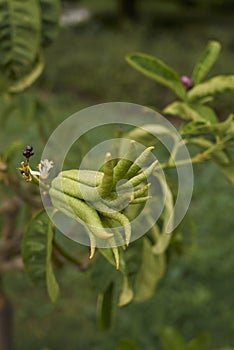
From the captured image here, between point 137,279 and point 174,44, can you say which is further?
point 174,44

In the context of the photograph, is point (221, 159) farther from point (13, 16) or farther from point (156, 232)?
point (13, 16)

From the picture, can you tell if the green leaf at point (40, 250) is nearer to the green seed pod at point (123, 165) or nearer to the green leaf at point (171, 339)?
the green seed pod at point (123, 165)

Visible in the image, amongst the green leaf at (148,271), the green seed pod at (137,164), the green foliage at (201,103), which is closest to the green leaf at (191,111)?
the green foliage at (201,103)

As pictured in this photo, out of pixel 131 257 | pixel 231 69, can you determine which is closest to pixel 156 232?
pixel 131 257

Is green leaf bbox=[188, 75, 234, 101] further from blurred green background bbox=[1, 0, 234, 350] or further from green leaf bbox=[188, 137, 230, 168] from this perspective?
blurred green background bbox=[1, 0, 234, 350]

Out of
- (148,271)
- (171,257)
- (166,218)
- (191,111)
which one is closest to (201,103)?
(191,111)

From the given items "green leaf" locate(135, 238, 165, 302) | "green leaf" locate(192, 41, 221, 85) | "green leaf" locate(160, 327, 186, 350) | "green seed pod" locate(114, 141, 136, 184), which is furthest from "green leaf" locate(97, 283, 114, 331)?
"green seed pod" locate(114, 141, 136, 184)
